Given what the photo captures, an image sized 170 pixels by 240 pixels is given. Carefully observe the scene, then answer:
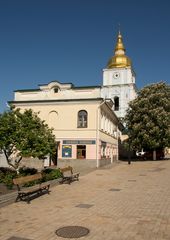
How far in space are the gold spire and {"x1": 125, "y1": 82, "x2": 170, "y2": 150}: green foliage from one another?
26072 millimetres

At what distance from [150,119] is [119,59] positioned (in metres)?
33.2

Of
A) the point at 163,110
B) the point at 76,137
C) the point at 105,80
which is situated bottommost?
the point at 76,137

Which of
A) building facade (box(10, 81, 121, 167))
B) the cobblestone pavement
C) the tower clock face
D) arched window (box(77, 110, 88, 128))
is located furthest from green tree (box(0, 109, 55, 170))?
the tower clock face

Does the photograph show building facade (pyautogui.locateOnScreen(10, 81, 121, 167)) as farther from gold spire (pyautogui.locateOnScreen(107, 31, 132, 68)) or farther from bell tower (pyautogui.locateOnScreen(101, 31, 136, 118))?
gold spire (pyautogui.locateOnScreen(107, 31, 132, 68))

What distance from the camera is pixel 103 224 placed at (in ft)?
27.8

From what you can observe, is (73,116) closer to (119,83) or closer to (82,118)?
(82,118)

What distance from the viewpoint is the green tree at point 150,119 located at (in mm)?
41594

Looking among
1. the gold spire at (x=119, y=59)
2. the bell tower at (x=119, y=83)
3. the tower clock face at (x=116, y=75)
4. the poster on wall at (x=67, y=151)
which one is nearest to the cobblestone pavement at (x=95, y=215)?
the poster on wall at (x=67, y=151)

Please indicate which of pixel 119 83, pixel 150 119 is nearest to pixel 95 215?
pixel 150 119

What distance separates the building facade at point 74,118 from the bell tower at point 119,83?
34.9 m

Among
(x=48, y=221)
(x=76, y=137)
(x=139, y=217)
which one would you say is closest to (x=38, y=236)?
(x=48, y=221)

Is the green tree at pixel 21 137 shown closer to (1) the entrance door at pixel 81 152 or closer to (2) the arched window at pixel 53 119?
(1) the entrance door at pixel 81 152

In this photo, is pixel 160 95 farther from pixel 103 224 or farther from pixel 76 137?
pixel 103 224

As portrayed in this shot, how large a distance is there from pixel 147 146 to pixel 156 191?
2831 centimetres
